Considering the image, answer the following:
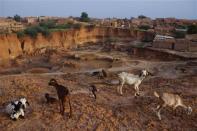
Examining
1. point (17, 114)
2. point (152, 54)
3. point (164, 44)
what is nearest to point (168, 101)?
point (17, 114)

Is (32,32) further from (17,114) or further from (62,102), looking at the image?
(17,114)

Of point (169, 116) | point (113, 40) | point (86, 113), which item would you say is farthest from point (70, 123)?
point (113, 40)

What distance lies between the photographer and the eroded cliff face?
34.0 m

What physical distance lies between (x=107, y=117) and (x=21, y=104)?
2.65 meters

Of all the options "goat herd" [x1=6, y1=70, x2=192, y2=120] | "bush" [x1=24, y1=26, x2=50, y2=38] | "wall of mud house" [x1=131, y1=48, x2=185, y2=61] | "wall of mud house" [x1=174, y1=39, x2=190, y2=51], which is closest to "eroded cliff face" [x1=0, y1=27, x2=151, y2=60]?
"bush" [x1=24, y1=26, x2=50, y2=38]

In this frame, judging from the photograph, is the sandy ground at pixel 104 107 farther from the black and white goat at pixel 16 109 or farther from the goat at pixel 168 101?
the goat at pixel 168 101

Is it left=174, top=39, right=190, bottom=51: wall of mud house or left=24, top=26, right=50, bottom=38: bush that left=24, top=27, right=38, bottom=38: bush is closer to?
left=24, top=26, right=50, bottom=38: bush

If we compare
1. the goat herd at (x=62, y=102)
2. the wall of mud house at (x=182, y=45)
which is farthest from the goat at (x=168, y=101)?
the wall of mud house at (x=182, y=45)

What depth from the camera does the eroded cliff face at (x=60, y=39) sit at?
1340 inches

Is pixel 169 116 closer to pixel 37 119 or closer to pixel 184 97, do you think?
pixel 184 97

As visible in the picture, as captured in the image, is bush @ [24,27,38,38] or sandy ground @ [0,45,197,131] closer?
sandy ground @ [0,45,197,131]

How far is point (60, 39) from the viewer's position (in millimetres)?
40312

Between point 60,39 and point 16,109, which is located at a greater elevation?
point 16,109

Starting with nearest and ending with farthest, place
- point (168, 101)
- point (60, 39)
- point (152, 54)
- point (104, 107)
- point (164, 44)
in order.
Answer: point (168, 101)
point (104, 107)
point (152, 54)
point (164, 44)
point (60, 39)
